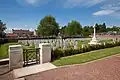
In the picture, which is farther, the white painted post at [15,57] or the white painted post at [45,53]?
the white painted post at [45,53]

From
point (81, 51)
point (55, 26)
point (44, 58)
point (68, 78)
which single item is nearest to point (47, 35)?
point (55, 26)

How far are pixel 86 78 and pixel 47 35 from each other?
158 feet

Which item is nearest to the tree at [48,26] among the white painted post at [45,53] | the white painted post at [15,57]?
the white painted post at [45,53]

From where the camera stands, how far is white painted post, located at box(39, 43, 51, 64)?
9345 millimetres

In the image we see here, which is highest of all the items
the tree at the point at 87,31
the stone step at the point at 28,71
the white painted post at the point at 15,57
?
the tree at the point at 87,31

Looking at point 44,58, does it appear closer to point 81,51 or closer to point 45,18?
point 81,51

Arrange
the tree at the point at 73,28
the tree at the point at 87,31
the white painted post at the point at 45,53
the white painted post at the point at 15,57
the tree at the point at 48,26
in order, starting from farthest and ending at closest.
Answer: the tree at the point at 87,31, the tree at the point at 73,28, the tree at the point at 48,26, the white painted post at the point at 45,53, the white painted post at the point at 15,57

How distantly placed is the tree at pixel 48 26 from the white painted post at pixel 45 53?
44239 millimetres

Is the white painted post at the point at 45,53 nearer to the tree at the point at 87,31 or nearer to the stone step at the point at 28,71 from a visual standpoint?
the stone step at the point at 28,71

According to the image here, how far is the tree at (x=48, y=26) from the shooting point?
177ft

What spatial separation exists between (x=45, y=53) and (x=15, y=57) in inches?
83.0

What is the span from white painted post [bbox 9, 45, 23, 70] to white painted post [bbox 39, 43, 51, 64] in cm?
152

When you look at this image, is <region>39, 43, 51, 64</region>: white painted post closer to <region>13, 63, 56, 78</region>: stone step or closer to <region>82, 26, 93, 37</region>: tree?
<region>13, 63, 56, 78</region>: stone step

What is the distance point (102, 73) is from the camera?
22.4ft
